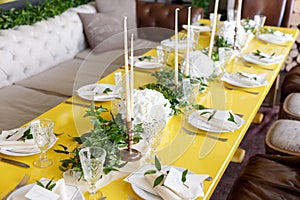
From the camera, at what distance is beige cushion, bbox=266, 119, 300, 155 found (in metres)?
2.05

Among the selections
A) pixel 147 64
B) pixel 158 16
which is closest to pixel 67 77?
pixel 147 64

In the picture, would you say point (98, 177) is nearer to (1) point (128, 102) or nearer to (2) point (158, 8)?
(1) point (128, 102)

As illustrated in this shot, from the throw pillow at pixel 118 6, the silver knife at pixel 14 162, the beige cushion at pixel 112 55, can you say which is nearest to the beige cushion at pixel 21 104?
the beige cushion at pixel 112 55

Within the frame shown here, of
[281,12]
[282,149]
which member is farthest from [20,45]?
[281,12]

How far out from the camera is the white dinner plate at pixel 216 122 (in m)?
1.70

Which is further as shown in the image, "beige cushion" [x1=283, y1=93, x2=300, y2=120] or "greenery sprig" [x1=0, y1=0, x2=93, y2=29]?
"greenery sprig" [x1=0, y1=0, x2=93, y2=29]

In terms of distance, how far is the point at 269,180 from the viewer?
1.75m

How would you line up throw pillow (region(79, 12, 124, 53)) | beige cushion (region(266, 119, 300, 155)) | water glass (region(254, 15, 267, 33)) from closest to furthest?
beige cushion (region(266, 119, 300, 155))
water glass (region(254, 15, 267, 33))
throw pillow (region(79, 12, 124, 53))

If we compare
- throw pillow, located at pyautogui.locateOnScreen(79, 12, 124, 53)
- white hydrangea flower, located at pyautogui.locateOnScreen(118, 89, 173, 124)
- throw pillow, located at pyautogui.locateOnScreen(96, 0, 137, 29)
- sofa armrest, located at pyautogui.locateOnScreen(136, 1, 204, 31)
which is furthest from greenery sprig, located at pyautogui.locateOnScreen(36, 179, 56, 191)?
sofa armrest, located at pyautogui.locateOnScreen(136, 1, 204, 31)

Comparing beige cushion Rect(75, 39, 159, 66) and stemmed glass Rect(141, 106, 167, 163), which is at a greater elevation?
stemmed glass Rect(141, 106, 167, 163)

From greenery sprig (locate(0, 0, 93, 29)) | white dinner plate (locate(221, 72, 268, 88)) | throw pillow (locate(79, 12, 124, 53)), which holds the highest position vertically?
greenery sprig (locate(0, 0, 93, 29))

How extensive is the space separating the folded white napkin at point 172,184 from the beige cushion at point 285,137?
2.73 feet

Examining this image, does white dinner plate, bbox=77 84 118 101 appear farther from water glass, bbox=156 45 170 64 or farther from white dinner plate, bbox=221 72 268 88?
white dinner plate, bbox=221 72 268 88

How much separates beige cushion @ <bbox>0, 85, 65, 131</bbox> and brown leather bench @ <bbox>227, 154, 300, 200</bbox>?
1.28 meters
